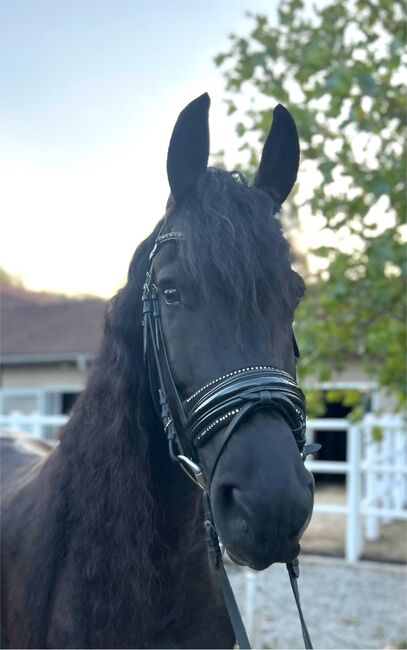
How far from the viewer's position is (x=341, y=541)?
886 cm

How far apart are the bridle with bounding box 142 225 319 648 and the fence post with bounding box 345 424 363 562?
6057 mm

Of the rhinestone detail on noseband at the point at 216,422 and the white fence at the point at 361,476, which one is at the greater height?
the rhinestone detail on noseband at the point at 216,422

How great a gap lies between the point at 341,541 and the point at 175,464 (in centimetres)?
763

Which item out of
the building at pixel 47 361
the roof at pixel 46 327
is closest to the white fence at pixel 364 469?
the building at pixel 47 361

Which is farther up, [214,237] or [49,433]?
[214,237]

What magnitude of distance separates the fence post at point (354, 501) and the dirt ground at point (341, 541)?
25cm

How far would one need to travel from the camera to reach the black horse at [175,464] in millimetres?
1486

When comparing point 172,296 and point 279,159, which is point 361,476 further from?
point 172,296

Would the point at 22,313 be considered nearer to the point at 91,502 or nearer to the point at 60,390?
the point at 60,390

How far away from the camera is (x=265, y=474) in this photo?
141 cm

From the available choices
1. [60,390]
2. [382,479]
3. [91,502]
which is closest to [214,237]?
[91,502]

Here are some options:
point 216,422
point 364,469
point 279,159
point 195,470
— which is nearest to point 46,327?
point 364,469

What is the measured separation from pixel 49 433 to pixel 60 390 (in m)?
4.71

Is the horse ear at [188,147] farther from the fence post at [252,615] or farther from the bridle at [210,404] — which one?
the fence post at [252,615]
